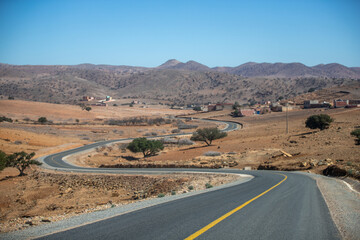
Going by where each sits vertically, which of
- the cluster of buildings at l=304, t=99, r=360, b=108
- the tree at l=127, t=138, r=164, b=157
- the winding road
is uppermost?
the cluster of buildings at l=304, t=99, r=360, b=108

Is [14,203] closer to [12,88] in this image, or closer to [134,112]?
[134,112]

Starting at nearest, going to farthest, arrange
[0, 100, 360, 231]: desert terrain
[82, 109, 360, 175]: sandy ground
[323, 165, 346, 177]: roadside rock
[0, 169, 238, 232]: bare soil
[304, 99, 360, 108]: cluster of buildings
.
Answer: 1. [0, 169, 238, 232]: bare soil
2. [0, 100, 360, 231]: desert terrain
3. [323, 165, 346, 177]: roadside rock
4. [82, 109, 360, 175]: sandy ground
5. [304, 99, 360, 108]: cluster of buildings

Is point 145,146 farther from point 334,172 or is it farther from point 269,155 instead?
point 334,172

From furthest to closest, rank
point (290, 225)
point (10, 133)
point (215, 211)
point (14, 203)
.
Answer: point (10, 133), point (14, 203), point (215, 211), point (290, 225)

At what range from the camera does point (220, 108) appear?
14288cm

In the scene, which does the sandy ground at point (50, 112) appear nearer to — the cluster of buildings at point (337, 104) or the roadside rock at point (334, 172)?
the cluster of buildings at point (337, 104)

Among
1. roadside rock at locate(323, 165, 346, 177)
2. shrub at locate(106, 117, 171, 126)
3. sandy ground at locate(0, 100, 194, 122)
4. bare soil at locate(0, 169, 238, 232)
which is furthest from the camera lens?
sandy ground at locate(0, 100, 194, 122)

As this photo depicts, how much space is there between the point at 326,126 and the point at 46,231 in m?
61.7

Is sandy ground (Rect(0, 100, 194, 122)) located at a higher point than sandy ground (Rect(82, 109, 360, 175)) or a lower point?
higher

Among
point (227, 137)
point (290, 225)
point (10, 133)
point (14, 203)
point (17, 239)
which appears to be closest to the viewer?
point (17, 239)

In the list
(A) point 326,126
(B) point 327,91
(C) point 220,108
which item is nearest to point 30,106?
(C) point 220,108

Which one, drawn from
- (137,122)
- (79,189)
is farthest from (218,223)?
(137,122)

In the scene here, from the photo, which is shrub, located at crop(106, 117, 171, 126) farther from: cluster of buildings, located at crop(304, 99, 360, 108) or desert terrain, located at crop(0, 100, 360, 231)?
cluster of buildings, located at crop(304, 99, 360, 108)

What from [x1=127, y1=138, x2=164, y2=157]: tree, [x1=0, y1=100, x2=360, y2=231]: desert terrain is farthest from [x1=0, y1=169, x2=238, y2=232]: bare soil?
[x1=127, y1=138, x2=164, y2=157]: tree
